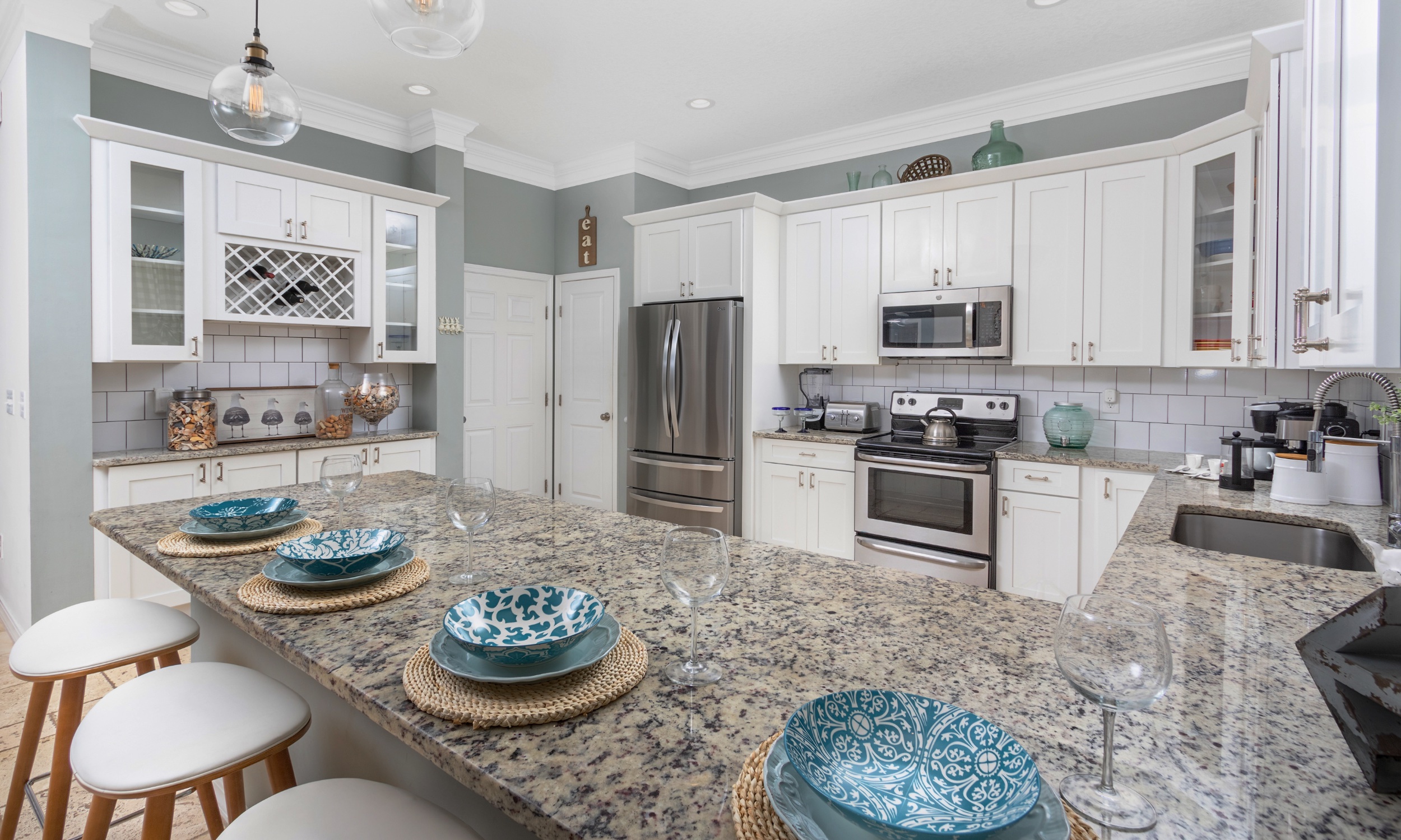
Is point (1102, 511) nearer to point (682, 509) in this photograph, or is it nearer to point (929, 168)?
point (929, 168)

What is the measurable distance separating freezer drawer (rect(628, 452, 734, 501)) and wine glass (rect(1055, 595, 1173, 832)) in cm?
341

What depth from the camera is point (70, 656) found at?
1469 mm

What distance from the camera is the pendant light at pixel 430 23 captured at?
1398 millimetres

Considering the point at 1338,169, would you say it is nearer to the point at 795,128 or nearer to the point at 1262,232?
the point at 1262,232

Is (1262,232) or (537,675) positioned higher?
(1262,232)

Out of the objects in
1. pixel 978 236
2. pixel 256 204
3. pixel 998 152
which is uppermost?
pixel 998 152

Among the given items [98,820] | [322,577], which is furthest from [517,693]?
[98,820]

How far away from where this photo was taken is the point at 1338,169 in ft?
2.63

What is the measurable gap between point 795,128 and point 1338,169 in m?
3.79

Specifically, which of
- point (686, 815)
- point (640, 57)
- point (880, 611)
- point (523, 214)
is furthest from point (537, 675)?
point (523, 214)

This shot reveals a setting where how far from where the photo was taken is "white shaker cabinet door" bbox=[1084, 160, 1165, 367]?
3082 mm

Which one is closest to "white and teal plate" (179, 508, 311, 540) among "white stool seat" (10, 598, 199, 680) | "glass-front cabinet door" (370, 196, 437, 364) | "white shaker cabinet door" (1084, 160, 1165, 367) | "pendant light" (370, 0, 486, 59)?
"white stool seat" (10, 598, 199, 680)

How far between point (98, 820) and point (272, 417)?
2.91 metres

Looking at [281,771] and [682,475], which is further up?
[682,475]
